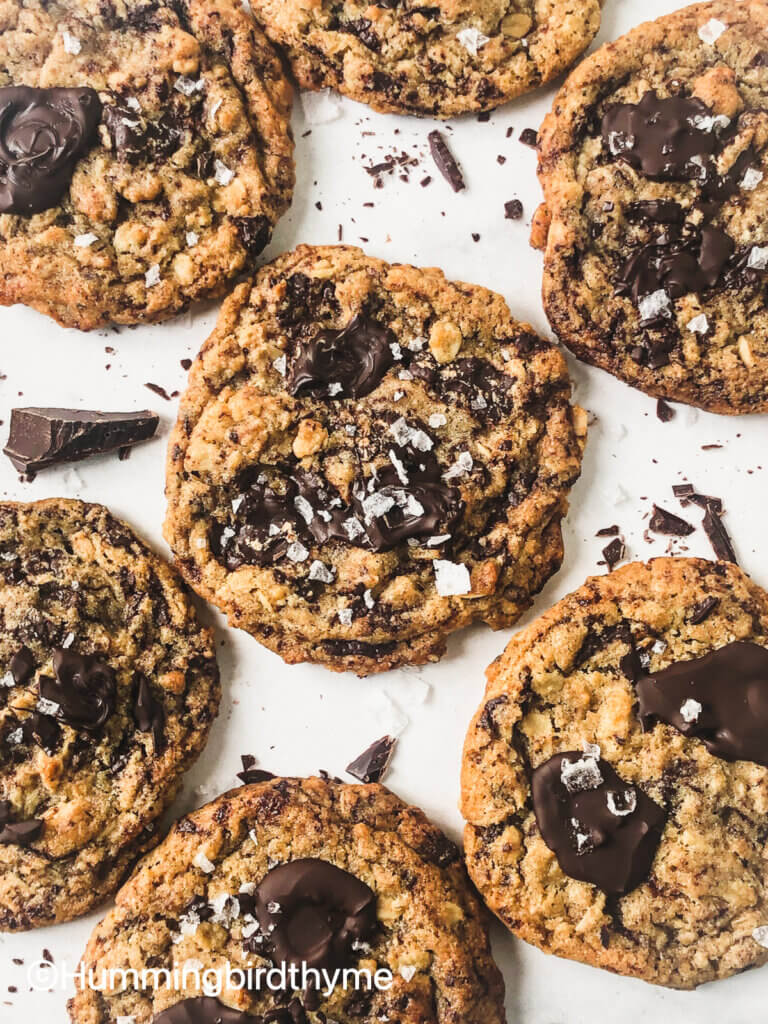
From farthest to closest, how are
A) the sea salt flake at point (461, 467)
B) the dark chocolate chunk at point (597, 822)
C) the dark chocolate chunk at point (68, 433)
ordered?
the dark chocolate chunk at point (68, 433) < the sea salt flake at point (461, 467) < the dark chocolate chunk at point (597, 822)

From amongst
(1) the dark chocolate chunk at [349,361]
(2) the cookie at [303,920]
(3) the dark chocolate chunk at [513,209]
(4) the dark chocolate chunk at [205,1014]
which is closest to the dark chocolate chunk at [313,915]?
(2) the cookie at [303,920]

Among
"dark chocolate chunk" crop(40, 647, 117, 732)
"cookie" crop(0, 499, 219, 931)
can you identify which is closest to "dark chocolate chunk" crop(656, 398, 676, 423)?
"cookie" crop(0, 499, 219, 931)

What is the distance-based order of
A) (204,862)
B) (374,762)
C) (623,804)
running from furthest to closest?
(374,762)
(204,862)
(623,804)

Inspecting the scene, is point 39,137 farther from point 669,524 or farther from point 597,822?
point 597,822

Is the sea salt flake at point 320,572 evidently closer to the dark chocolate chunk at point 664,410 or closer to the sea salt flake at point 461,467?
the sea salt flake at point 461,467

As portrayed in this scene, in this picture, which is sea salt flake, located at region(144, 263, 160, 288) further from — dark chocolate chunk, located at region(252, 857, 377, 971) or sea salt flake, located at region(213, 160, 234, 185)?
dark chocolate chunk, located at region(252, 857, 377, 971)

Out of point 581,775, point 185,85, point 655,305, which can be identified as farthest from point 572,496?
point 185,85
